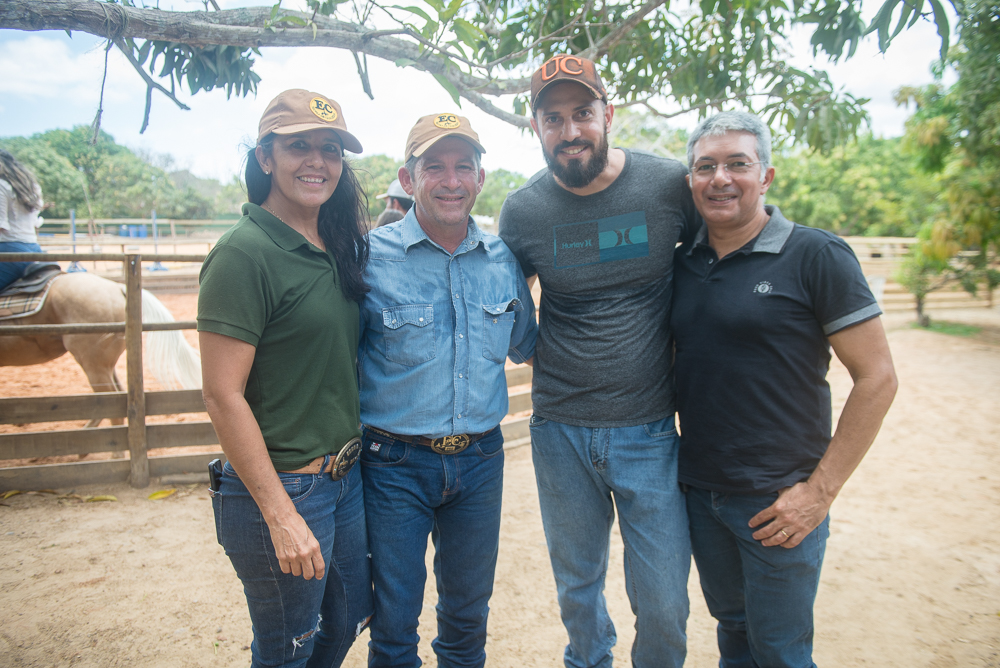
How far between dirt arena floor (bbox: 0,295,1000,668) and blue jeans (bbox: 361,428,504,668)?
2.57ft

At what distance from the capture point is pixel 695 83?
163 inches

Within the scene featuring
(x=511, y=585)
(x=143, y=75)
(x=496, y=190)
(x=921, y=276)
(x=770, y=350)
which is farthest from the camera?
(x=496, y=190)

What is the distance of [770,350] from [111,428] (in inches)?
179

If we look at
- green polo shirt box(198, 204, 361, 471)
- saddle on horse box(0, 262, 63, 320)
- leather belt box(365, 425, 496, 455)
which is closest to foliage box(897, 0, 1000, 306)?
leather belt box(365, 425, 496, 455)

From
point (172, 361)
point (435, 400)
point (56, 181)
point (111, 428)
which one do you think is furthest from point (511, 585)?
point (56, 181)

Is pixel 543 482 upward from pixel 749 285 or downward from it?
downward

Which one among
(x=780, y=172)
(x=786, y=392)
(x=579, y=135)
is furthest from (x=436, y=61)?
(x=780, y=172)

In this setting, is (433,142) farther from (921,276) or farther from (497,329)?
(921,276)

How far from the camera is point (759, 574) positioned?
195cm

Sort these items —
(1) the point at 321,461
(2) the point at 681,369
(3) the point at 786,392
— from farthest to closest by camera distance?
(2) the point at 681,369, (3) the point at 786,392, (1) the point at 321,461

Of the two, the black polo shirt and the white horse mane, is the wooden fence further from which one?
the black polo shirt

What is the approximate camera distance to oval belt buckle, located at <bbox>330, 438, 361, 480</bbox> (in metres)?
1.80

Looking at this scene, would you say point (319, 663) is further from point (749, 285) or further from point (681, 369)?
point (749, 285)

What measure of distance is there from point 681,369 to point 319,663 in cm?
165
